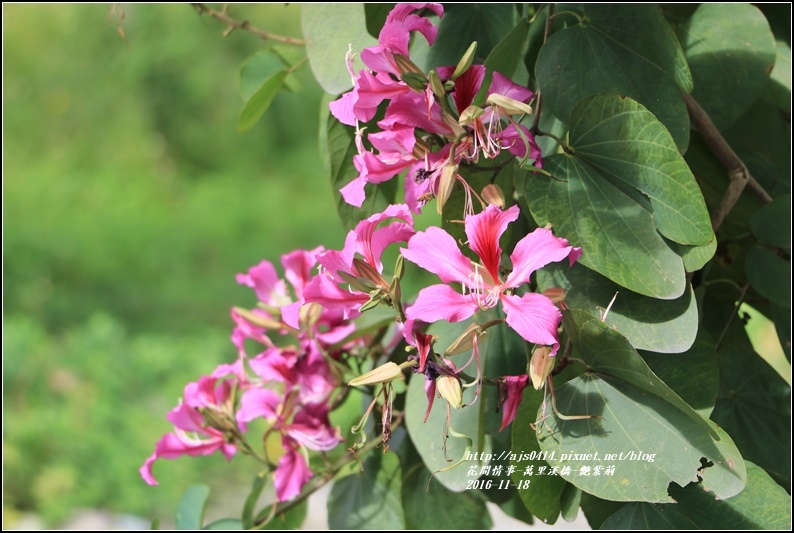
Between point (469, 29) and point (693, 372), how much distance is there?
0.76 ft

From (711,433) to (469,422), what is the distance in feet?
0.50

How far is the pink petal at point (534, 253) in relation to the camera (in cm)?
39

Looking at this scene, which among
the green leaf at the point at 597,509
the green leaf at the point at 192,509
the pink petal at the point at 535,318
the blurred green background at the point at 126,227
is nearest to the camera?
the pink petal at the point at 535,318

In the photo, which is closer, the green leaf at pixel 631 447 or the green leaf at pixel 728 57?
the green leaf at pixel 631 447

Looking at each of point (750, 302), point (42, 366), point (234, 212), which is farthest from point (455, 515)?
point (234, 212)

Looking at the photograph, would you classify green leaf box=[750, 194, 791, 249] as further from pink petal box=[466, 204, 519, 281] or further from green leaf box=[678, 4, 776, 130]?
pink petal box=[466, 204, 519, 281]

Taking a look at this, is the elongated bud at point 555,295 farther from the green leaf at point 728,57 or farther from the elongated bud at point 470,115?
the green leaf at point 728,57

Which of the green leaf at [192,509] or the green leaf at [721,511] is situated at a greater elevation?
the green leaf at [721,511]

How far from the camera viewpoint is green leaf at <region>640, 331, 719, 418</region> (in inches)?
17.8

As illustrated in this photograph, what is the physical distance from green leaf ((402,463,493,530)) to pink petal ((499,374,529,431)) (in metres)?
0.17

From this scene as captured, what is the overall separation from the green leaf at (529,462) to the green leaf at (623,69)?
151 millimetres

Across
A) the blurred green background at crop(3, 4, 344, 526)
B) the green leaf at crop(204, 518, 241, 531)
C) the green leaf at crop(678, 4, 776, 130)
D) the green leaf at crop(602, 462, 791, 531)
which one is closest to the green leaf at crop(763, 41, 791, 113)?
the green leaf at crop(678, 4, 776, 130)

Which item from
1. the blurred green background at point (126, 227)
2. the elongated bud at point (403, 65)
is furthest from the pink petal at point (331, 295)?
the blurred green background at point (126, 227)

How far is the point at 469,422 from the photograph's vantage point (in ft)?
1.69
